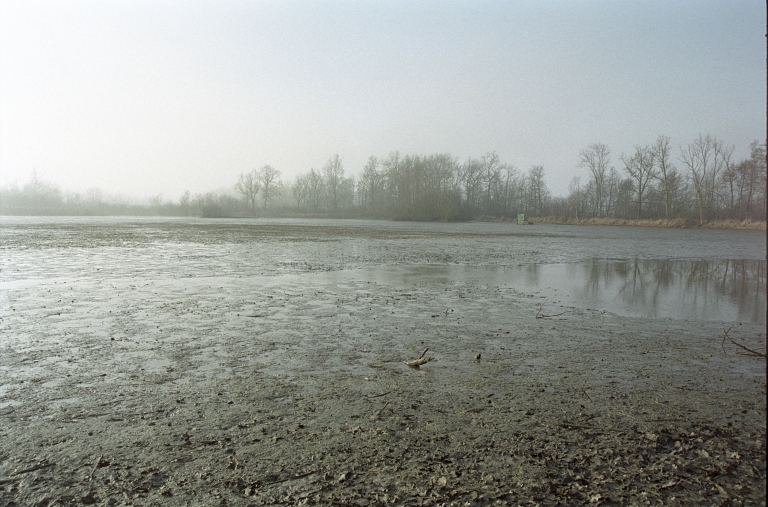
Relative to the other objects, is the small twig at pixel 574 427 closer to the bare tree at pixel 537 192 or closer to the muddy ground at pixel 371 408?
the muddy ground at pixel 371 408

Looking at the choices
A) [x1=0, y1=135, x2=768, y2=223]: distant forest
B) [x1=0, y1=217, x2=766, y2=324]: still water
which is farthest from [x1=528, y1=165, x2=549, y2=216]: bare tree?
[x1=0, y1=217, x2=766, y2=324]: still water

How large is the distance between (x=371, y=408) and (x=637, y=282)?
31.0ft

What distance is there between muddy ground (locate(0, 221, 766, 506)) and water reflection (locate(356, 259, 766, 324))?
0.99m

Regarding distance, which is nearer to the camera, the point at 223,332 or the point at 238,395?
the point at 238,395

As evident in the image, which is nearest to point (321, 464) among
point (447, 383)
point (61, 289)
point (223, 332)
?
point (447, 383)

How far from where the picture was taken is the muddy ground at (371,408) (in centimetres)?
252

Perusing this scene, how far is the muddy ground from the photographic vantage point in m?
2.52

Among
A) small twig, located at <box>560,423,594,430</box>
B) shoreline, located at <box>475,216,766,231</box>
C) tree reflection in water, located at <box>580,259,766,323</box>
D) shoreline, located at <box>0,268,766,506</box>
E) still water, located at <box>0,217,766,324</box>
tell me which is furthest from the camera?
shoreline, located at <box>475,216,766,231</box>

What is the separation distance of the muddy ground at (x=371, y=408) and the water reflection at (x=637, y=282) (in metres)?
0.99

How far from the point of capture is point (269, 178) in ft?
319

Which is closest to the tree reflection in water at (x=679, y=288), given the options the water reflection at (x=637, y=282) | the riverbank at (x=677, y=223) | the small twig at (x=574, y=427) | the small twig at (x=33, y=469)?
the water reflection at (x=637, y=282)

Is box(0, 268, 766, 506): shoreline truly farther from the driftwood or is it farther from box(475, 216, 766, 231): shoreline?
box(475, 216, 766, 231): shoreline

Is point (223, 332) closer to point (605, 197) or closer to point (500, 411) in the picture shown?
point (500, 411)

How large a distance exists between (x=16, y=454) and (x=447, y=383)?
120 inches
